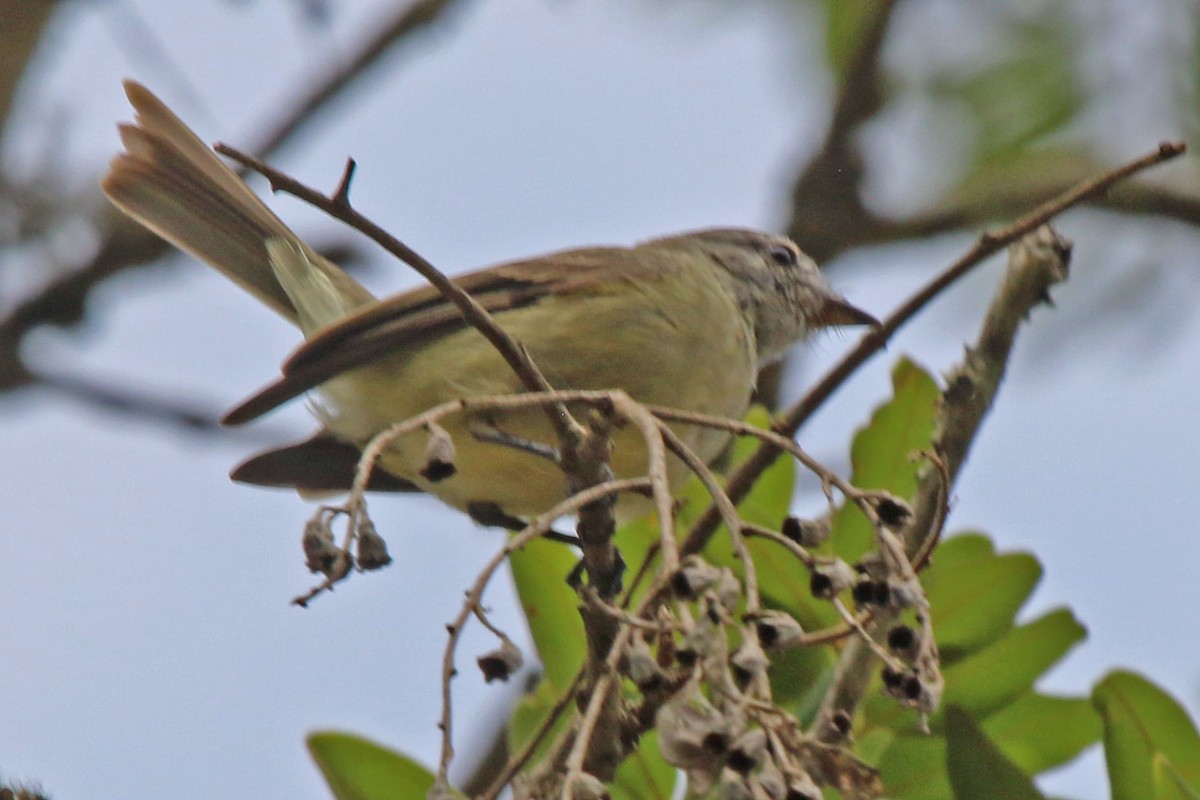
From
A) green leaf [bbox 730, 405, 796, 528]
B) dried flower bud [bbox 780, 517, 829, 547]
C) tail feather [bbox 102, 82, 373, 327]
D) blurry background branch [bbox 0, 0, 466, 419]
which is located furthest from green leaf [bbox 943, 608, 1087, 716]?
blurry background branch [bbox 0, 0, 466, 419]

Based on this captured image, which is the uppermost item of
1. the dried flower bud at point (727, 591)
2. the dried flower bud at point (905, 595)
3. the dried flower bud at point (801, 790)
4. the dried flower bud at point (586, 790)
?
the dried flower bud at point (905, 595)

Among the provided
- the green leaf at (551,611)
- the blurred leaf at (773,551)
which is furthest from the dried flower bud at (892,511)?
the green leaf at (551,611)

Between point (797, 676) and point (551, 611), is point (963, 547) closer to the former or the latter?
point (797, 676)

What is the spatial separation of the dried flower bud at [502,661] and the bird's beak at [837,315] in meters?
2.84

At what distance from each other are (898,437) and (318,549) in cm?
184

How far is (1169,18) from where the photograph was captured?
5289 mm

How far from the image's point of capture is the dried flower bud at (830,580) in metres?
1.75

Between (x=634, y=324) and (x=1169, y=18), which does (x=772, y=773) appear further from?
(x=1169, y=18)

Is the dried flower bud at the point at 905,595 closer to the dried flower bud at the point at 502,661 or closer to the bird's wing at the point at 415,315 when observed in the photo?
the dried flower bud at the point at 502,661

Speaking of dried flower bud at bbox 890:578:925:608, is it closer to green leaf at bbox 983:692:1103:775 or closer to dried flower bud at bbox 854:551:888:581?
dried flower bud at bbox 854:551:888:581

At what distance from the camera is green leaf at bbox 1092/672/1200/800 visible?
2.62 m

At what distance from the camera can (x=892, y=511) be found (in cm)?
185

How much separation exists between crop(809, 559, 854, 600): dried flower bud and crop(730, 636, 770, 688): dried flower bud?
16 cm

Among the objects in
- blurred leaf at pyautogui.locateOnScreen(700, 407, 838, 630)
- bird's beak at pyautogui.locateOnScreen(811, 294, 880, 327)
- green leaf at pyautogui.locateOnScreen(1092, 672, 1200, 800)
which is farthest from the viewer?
bird's beak at pyautogui.locateOnScreen(811, 294, 880, 327)
